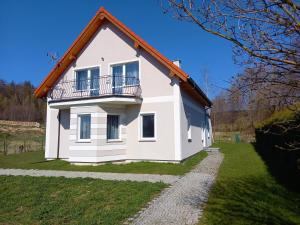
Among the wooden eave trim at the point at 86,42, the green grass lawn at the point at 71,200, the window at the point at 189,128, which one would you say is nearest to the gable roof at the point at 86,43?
the wooden eave trim at the point at 86,42

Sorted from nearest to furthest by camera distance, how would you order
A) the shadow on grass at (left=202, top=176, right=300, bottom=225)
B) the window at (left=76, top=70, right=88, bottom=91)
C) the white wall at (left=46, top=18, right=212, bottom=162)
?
the shadow on grass at (left=202, top=176, right=300, bottom=225)
the white wall at (left=46, top=18, right=212, bottom=162)
the window at (left=76, top=70, right=88, bottom=91)

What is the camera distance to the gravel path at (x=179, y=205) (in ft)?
16.9

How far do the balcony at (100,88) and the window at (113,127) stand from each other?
1381mm

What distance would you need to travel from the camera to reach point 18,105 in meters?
92.4

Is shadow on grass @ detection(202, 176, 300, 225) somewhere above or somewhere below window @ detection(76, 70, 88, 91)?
below

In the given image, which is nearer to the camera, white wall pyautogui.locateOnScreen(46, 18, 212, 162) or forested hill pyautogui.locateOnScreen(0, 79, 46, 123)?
white wall pyautogui.locateOnScreen(46, 18, 212, 162)

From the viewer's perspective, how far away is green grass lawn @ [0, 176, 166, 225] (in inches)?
212

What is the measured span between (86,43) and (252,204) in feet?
45.2

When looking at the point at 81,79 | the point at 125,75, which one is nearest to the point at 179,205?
the point at 125,75

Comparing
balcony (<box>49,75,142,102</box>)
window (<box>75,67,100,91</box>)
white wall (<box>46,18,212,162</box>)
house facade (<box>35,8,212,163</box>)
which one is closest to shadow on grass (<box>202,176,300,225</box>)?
white wall (<box>46,18,212,162</box>)

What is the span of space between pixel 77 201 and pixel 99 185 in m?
1.63

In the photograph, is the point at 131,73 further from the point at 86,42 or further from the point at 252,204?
the point at 252,204

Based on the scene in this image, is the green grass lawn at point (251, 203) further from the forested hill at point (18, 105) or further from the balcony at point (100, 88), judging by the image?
the forested hill at point (18, 105)

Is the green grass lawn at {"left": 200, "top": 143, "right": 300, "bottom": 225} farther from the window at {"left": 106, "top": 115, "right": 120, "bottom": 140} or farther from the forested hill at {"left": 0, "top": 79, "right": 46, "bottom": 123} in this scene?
the forested hill at {"left": 0, "top": 79, "right": 46, "bottom": 123}
